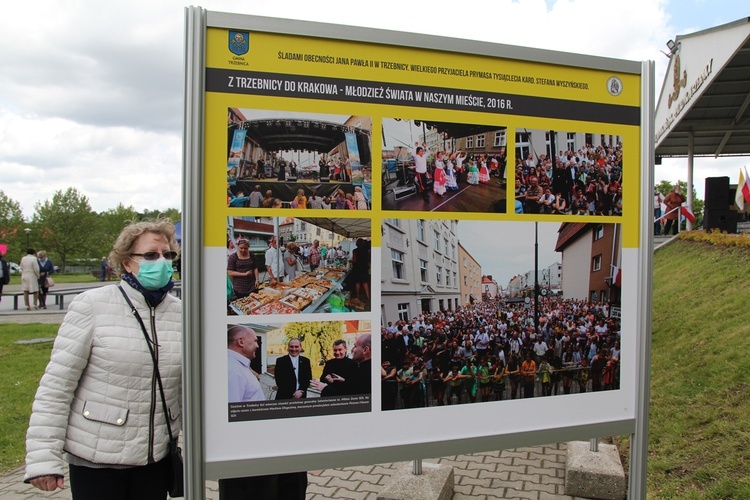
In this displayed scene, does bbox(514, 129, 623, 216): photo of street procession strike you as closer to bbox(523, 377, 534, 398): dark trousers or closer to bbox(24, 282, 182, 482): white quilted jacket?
bbox(523, 377, 534, 398): dark trousers

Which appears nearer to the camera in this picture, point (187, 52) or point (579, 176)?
point (187, 52)

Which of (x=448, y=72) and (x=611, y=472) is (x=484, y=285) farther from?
(x=611, y=472)

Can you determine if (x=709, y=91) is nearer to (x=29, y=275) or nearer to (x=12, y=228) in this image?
(x=29, y=275)

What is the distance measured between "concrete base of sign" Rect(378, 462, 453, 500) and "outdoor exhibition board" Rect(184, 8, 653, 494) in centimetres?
161

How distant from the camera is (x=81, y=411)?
2.38 metres

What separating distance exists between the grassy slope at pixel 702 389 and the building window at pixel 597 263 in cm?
220

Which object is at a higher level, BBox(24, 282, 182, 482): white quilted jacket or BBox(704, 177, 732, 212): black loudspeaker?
BBox(704, 177, 732, 212): black loudspeaker

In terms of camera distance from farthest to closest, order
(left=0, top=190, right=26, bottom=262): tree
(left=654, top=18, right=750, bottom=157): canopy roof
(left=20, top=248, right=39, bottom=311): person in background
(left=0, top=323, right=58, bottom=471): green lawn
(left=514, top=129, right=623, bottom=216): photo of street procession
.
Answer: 1. (left=0, top=190, right=26, bottom=262): tree
2. (left=20, top=248, right=39, bottom=311): person in background
3. (left=654, top=18, right=750, bottom=157): canopy roof
4. (left=0, top=323, right=58, bottom=471): green lawn
5. (left=514, top=129, right=623, bottom=216): photo of street procession

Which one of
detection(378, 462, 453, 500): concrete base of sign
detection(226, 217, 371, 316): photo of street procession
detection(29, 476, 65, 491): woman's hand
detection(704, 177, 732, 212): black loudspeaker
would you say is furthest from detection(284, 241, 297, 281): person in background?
detection(704, 177, 732, 212): black loudspeaker

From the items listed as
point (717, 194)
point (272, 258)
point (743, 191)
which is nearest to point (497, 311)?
point (272, 258)

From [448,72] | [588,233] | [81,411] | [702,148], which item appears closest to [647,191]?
[588,233]

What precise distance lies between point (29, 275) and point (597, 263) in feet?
59.3

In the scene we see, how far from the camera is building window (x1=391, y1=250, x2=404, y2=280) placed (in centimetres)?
228

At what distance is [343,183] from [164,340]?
109 centimetres
